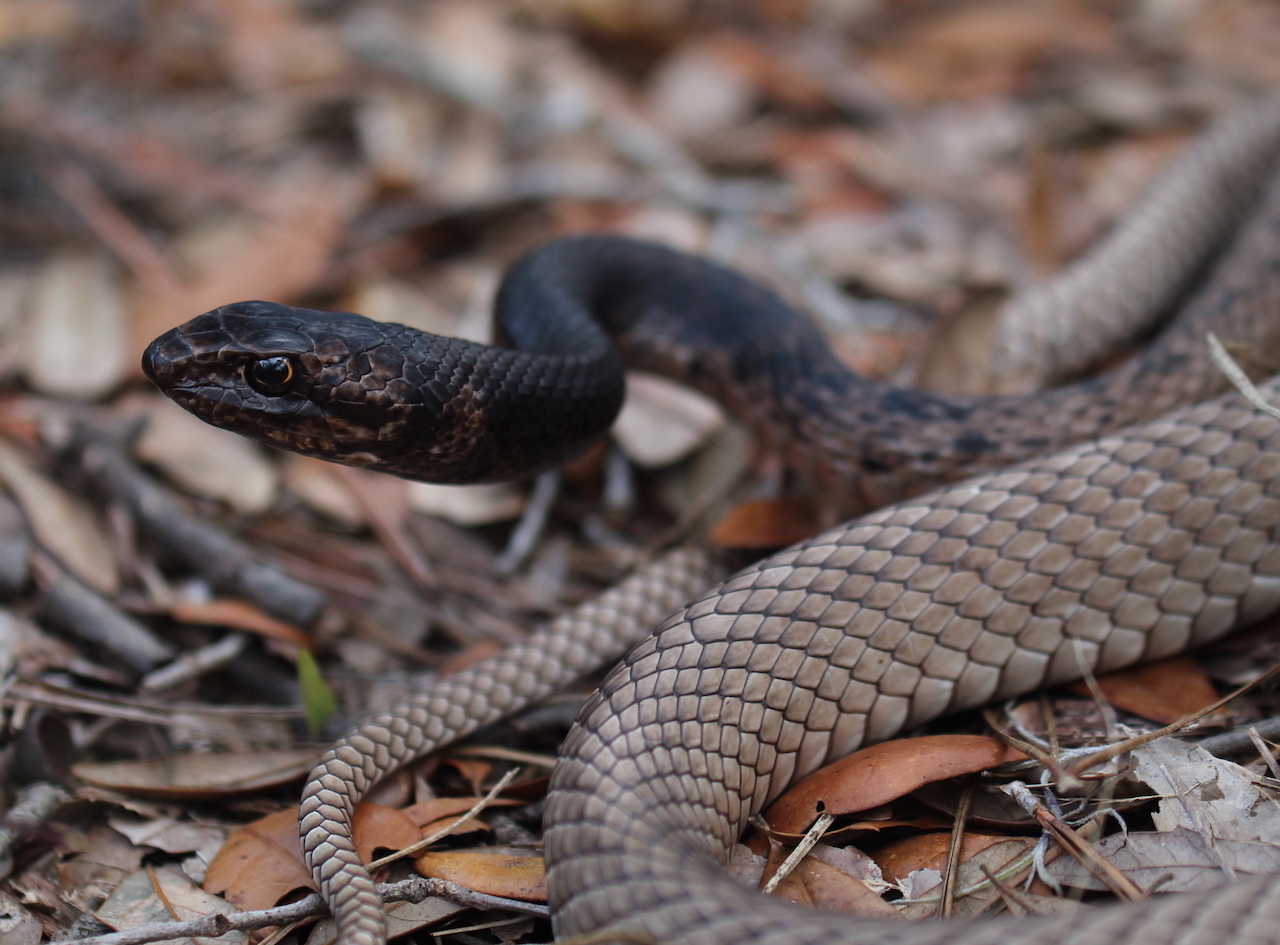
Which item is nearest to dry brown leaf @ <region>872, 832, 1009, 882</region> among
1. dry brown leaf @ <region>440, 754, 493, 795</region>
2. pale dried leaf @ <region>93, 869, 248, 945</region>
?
dry brown leaf @ <region>440, 754, 493, 795</region>

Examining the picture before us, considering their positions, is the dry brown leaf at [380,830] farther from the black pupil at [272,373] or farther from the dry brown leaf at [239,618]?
the black pupil at [272,373]

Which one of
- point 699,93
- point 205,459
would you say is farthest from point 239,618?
point 699,93

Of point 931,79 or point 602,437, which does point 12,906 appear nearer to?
point 602,437

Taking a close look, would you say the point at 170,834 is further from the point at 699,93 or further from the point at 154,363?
the point at 699,93

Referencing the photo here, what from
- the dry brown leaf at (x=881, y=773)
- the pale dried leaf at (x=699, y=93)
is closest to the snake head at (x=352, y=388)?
the dry brown leaf at (x=881, y=773)

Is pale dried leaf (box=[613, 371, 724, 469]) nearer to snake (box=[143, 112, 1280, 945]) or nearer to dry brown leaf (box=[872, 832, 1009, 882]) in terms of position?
snake (box=[143, 112, 1280, 945])

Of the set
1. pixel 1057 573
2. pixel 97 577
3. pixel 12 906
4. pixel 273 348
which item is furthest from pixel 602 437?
pixel 12 906
